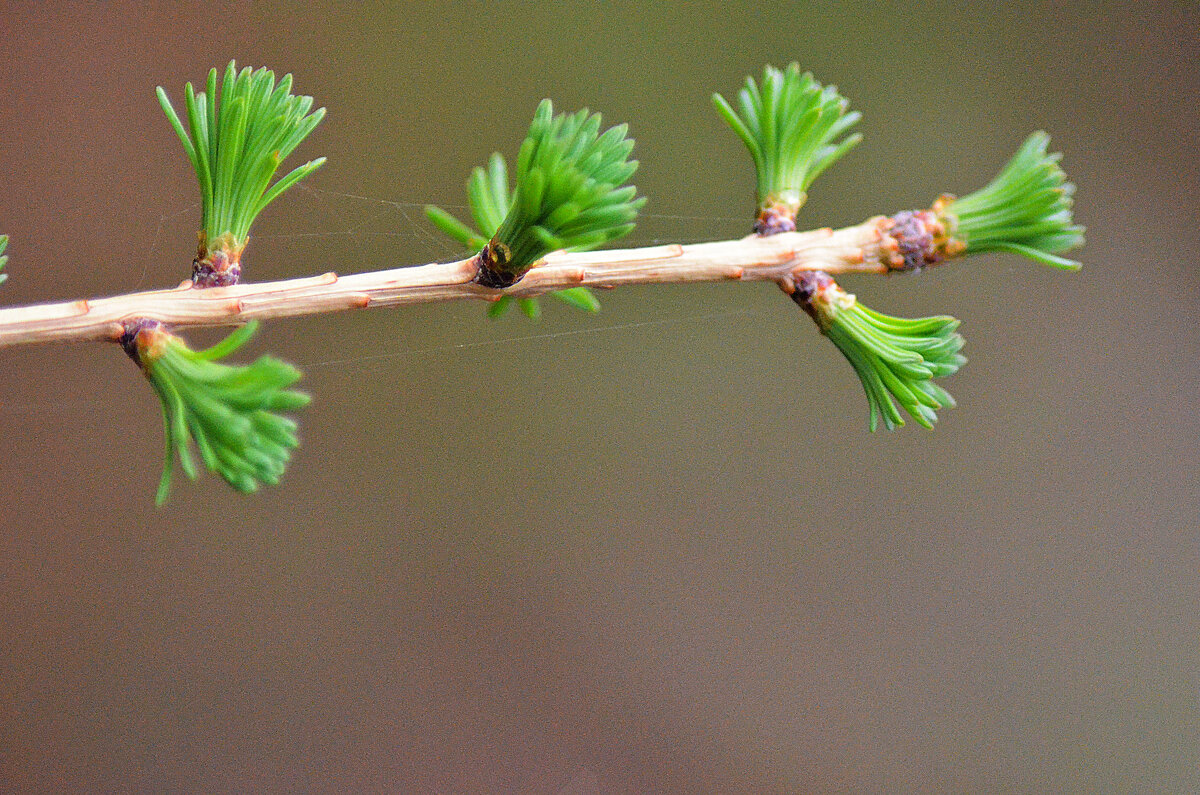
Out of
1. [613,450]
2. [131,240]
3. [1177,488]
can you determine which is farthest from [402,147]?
[1177,488]

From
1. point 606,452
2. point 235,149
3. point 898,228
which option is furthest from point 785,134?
point 606,452

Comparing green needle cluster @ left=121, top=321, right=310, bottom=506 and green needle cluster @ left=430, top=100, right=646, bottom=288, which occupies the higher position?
green needle cluster @ left=430, top=100, right=646, bottom=288

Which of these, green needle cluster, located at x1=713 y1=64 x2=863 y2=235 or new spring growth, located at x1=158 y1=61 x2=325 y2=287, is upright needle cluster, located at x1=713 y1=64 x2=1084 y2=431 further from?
new spring growth, located at x1=158 y1=61 x2=325 y2=287

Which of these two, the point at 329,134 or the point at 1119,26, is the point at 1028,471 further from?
the point at 329,134

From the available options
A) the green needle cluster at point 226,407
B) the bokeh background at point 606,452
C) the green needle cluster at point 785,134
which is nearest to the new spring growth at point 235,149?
the green needle cluster at point 226,407

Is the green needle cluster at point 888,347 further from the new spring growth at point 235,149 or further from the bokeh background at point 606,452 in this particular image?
the bokeh background at point 606,452

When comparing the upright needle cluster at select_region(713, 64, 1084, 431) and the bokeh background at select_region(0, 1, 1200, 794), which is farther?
the bokeh background at select_region(0, 1, 1200, 794)

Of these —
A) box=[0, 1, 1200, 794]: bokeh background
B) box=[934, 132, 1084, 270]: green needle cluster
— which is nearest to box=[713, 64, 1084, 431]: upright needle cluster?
box=[934, 132, 1084, 270]: green needle cluster
